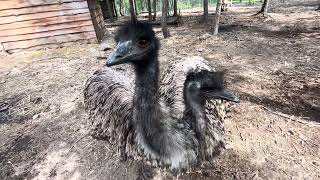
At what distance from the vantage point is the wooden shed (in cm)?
754

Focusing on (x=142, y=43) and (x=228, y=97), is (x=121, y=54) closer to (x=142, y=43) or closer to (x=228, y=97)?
(x=142, y=43)

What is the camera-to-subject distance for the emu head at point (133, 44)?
2.19 m

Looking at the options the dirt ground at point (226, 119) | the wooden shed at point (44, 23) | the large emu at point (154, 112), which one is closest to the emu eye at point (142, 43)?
the large emu at point (154, 112)

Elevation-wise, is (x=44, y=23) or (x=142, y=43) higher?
(x=142, y=43)

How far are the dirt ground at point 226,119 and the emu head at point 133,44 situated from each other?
1.33 m

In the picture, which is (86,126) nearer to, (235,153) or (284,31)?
(235,153)

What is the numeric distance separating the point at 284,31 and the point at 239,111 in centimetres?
520

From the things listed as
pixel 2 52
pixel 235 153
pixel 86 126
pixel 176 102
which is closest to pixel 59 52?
pixel 2 52

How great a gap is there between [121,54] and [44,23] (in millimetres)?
6535

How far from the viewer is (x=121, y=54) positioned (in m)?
2.19

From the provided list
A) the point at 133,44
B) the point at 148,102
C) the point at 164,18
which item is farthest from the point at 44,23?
the point at 148,102

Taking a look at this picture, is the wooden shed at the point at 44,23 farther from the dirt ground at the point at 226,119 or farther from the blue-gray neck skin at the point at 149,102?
the blue-gray neck skin at the point at 149,102

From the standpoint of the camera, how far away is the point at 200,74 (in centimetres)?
262

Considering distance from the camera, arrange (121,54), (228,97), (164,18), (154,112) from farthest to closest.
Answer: (164,18)
(228,97)
(154,112)
(121,54)
